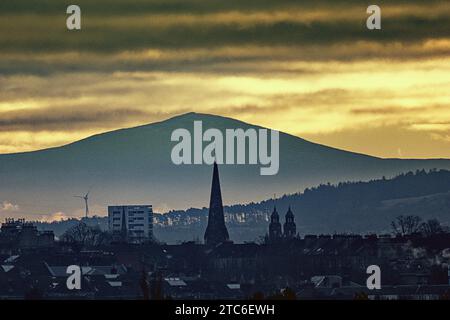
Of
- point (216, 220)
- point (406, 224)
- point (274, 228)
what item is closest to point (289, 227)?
point (274, 228)

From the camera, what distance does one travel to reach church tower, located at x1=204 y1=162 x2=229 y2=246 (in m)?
175

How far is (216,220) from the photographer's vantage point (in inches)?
7141

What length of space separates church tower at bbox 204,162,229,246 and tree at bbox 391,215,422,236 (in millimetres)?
15213

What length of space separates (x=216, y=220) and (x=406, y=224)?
1818 cm

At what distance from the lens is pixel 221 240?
17275 cm

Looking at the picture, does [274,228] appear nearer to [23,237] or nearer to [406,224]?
[406,224]

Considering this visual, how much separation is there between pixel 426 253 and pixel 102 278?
2009 cm

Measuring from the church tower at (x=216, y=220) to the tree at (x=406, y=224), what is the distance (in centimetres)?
1521

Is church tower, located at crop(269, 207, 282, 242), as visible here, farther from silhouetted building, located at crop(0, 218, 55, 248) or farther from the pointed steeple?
silhouetted building, located at crop(0, 218, 55, 248)

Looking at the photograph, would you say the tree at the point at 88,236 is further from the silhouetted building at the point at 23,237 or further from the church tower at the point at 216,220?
the church tower at the point at 216,220
